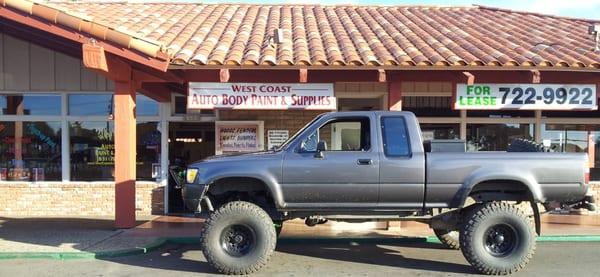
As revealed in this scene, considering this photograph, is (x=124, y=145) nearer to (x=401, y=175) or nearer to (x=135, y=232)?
(x=135, y=232)

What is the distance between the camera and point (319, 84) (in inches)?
377

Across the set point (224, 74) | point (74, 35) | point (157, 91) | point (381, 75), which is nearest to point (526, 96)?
point (381, 75)

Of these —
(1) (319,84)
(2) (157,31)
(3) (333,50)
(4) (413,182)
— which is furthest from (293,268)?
(2) (157,31)

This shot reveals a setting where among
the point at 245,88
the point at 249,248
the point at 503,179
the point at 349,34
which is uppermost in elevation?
the point at 349,34

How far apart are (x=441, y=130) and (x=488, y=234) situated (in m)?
5.76

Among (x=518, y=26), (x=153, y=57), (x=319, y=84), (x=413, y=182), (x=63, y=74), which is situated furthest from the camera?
(x=518, y=26)

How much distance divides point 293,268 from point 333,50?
4.15 m

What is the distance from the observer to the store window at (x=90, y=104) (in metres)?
12.5

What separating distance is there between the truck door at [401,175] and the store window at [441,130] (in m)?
5.49

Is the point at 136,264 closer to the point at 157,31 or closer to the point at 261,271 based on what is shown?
the point at 261,271

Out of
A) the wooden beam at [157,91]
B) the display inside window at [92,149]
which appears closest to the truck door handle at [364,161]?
the wooden beam at [157,91]

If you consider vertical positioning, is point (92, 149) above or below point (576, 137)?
below

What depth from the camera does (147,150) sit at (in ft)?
41.2

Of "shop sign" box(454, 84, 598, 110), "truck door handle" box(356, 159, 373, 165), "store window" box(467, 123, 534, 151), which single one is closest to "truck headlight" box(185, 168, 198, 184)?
"truck door handle" box(356, 159, 373, 165)
